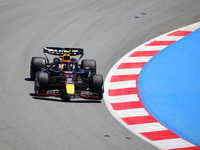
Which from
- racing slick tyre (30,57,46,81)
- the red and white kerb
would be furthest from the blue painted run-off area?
racing slick tyre (30,57,46,81)

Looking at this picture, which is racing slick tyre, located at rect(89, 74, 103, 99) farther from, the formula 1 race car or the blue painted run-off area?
the blue painted run-off area

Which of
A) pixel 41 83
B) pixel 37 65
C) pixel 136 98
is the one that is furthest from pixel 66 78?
pixel 136 98

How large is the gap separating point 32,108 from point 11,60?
169 inches

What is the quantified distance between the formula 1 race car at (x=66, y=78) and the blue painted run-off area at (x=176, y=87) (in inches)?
68.8

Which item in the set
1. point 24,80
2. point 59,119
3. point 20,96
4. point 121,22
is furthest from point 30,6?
point 59,119

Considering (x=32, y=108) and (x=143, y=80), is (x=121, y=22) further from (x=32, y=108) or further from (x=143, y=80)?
(x=32, y=108)

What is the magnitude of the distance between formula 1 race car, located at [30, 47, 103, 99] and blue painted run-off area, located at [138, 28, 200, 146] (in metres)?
1.75

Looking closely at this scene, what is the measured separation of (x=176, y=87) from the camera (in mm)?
16234

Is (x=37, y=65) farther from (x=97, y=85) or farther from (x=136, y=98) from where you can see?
(x=136, y=98)

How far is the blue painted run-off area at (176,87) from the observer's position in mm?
14109

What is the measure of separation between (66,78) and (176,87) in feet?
12.9

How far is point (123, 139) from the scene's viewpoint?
40.9 ft

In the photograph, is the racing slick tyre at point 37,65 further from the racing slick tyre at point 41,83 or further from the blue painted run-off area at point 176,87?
the blue painted run-off area at point 176,87

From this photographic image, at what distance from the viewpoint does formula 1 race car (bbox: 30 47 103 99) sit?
1449 centimetres
